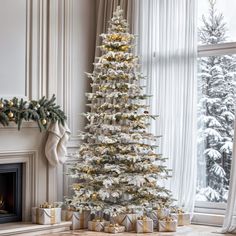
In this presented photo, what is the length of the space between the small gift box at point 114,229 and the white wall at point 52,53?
80cm

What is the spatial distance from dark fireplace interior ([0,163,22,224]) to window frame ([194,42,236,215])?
6.37ft

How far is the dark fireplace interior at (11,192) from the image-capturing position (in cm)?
611

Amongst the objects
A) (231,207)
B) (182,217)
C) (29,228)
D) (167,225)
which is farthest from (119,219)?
(231,207)

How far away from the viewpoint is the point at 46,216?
599 cm

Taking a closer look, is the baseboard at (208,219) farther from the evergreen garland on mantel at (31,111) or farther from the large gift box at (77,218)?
the evergreen garland on mantel at (31,111)

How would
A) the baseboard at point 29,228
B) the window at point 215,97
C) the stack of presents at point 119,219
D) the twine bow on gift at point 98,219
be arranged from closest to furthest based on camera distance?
the baseboard at point 29,228 → the stack of presents at point 119,219 → the twine bow on gift at point 98,219 → the window at point 215,97

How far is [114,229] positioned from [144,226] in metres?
0.31

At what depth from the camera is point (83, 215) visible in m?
6.21

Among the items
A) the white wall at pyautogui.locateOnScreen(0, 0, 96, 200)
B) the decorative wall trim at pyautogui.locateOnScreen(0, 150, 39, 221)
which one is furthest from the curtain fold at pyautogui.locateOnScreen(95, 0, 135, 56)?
the decorative wall trim at pyautogui.locateOnScreen(0, 150, 39, 221)

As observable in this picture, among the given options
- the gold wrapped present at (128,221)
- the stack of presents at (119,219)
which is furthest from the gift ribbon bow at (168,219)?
the gold wrapped present at (128,221)

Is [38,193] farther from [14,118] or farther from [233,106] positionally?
[233,106]

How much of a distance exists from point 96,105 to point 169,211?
1363mm

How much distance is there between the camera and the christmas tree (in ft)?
19.5

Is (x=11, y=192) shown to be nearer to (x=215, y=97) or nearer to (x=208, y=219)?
(x=208, y=219)
